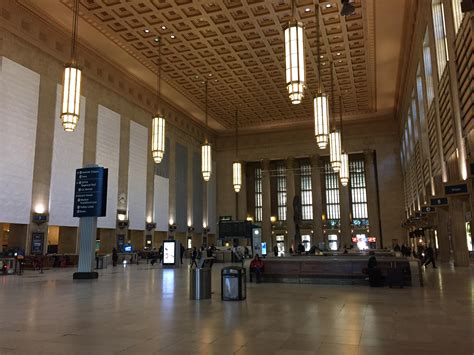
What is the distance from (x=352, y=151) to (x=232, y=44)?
1985cm

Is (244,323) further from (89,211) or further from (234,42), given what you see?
(234,42)

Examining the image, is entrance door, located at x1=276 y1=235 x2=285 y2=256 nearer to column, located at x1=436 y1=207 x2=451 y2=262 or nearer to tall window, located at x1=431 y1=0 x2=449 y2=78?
column, located at x1=436 y1=207 x2=451 y2=262

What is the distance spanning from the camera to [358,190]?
44.3 m

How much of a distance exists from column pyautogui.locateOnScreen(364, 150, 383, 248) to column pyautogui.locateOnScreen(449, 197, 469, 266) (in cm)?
1987

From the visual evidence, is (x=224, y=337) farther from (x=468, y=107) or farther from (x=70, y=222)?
(x=70, y=222)

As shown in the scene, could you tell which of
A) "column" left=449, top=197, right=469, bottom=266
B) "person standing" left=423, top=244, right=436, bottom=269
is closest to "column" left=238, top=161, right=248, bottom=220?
"person standing" left=423, top=244, right=436, bottom=269

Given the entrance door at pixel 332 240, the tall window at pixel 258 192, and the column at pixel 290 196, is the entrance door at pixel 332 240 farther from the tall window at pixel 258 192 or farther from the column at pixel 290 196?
the tall window at pixel 258 192

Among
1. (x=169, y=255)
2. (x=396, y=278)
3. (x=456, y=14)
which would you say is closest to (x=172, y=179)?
(x=169, y=255)

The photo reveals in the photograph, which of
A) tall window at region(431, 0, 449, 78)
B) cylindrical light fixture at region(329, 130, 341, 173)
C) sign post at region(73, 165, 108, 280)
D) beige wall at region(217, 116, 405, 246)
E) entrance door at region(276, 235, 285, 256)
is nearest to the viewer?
sign post at region(73, 165, 108, 280)

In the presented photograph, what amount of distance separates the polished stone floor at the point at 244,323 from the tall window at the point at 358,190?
35121mm

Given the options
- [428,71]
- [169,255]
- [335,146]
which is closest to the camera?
[335,146]

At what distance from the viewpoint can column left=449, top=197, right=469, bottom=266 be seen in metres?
16.5

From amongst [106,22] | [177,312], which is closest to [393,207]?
[106,22]

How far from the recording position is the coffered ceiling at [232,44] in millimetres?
19125
